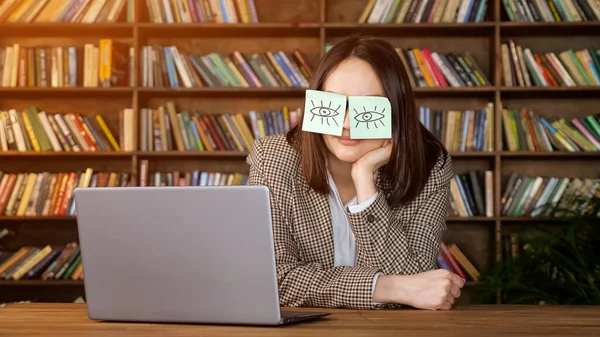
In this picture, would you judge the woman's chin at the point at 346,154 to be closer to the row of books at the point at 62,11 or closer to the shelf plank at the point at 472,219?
the shelf plank at the point at 472,219

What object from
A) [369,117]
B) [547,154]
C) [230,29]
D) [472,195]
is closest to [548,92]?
[547,154]

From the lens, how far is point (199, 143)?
12.9 feet

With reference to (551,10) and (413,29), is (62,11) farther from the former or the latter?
(551,10)

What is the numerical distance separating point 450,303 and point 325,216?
465 millimetres

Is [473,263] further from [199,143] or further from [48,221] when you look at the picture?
[48,221]

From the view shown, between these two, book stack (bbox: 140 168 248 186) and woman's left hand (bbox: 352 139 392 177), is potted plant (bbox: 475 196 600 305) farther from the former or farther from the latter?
woman's left hand (bbox: 352 139 392 177)

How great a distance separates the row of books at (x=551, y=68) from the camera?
3.88 m

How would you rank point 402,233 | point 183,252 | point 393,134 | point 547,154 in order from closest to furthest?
point 183,252 < point 402,233 < point 393,134 < point 547,154

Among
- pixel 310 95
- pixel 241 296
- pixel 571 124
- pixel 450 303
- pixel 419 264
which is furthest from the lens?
pixel 571 124

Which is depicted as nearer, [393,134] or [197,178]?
[393,134]

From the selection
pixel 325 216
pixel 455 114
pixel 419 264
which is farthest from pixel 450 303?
pixel 455 114

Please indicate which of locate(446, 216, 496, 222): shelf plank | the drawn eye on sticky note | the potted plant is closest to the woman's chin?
the drawn eye on sticky note

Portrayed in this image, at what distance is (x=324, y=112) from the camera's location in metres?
1.66

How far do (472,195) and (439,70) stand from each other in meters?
0.63
